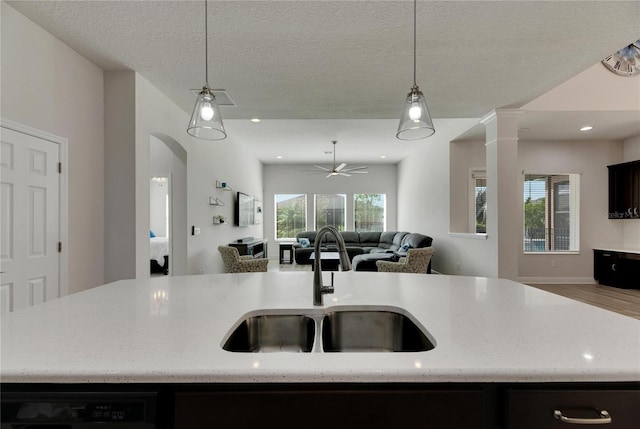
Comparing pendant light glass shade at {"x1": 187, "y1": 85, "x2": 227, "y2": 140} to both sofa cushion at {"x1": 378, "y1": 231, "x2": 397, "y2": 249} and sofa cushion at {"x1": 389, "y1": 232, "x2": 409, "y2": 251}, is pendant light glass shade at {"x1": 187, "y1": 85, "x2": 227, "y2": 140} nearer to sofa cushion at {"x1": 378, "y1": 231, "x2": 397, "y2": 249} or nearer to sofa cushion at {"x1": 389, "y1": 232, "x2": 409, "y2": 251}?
sofa cushion at {"x1": 389, "y1": 232, "x2": 409, "y2": 251}

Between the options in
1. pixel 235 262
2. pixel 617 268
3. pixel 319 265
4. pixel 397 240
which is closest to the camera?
pixel 319 265

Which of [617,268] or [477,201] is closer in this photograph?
[617,268]

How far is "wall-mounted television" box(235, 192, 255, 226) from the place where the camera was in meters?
6.60

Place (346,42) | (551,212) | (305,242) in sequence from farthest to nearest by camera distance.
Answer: (305,242) < (551,212) < (346,42)

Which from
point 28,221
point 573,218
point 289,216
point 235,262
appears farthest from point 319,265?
point 289,216

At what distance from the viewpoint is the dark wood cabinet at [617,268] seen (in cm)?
519

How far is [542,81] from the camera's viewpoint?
10.6 ft

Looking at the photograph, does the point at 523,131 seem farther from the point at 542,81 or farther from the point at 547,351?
the point at 547,351

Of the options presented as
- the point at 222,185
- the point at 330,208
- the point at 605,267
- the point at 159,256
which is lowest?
the point at 605,267

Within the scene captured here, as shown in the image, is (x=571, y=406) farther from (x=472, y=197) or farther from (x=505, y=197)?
(x=472, y=197)

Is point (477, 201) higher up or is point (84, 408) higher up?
point (477, 201)

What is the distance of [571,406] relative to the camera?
2.54ft

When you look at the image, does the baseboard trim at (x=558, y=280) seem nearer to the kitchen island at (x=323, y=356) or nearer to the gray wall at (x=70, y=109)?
the kitchen island at (x=323, y=356)

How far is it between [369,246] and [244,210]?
3768mm
